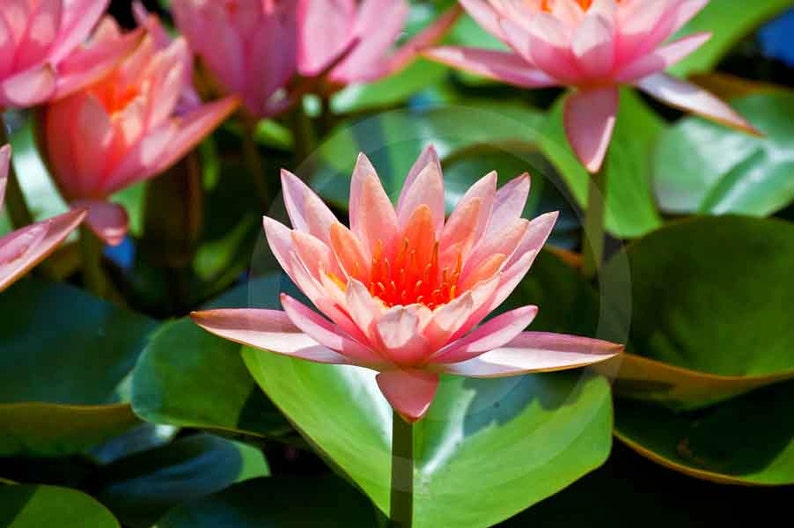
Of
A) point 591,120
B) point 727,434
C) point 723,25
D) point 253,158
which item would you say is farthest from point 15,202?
point 723,25

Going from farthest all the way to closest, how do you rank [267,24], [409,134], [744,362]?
[409,134] < [267,24] < [744,362]

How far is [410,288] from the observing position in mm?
551

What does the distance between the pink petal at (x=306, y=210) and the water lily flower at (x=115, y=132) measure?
→ 265 mm

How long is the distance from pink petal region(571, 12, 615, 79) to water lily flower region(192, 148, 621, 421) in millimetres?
169

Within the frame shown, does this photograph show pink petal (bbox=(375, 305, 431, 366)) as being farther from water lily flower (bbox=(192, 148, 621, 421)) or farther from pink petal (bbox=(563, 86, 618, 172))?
pink petal (bbox=(563, 86, 618, 172))

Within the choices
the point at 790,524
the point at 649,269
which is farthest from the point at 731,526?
the point at 649,269

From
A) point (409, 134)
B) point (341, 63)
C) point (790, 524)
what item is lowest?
point (790, 524)

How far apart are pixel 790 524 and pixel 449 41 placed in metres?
0.82

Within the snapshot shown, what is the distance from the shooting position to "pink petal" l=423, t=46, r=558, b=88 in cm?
78

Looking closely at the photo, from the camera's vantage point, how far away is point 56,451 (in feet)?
2.40

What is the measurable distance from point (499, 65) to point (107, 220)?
12.8 inches

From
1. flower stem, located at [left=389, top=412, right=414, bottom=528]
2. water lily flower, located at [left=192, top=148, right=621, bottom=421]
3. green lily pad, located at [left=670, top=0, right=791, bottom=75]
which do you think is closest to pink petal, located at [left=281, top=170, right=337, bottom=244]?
water lily flower, located at [left=192, top=148, right=621, bottom=421]

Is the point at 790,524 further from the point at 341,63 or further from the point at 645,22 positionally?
the point at 341,63

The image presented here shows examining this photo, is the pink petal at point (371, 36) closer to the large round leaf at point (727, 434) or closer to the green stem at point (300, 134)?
the green stem at point (300, 134)
